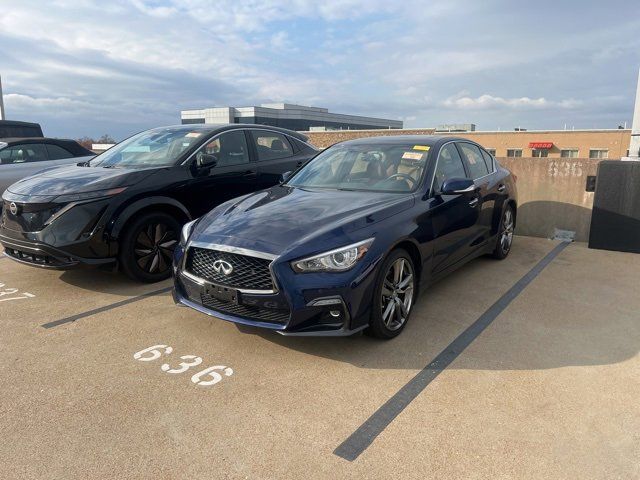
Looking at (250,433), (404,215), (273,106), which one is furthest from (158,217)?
(273,106)

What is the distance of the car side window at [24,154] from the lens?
8.41 m

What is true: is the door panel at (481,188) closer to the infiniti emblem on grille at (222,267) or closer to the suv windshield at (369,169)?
the suv windshield at (369,169)

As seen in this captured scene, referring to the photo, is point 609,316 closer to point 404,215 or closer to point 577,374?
point 577,374

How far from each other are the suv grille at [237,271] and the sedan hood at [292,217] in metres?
0.09

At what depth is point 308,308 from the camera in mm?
3209

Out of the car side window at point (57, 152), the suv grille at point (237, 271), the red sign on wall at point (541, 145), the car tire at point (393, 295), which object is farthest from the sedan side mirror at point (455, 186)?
the red sign on wall at point (541, 145)

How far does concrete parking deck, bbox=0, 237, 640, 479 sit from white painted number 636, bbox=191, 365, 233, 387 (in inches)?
0.9

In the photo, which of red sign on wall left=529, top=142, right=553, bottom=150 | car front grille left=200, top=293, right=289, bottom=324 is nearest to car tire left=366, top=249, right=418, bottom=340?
car front grille left=200, top=293, right=289, bottom=324

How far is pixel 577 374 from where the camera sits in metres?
3.30

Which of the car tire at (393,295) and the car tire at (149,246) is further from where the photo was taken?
the car tire at (149,246)

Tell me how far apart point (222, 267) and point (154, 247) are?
6.78 feet

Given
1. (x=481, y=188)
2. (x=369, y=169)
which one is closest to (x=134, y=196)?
(x=369, y=169)

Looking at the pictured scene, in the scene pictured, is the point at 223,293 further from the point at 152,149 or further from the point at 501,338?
the point at 152,149

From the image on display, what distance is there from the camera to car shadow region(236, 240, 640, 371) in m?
3.49
